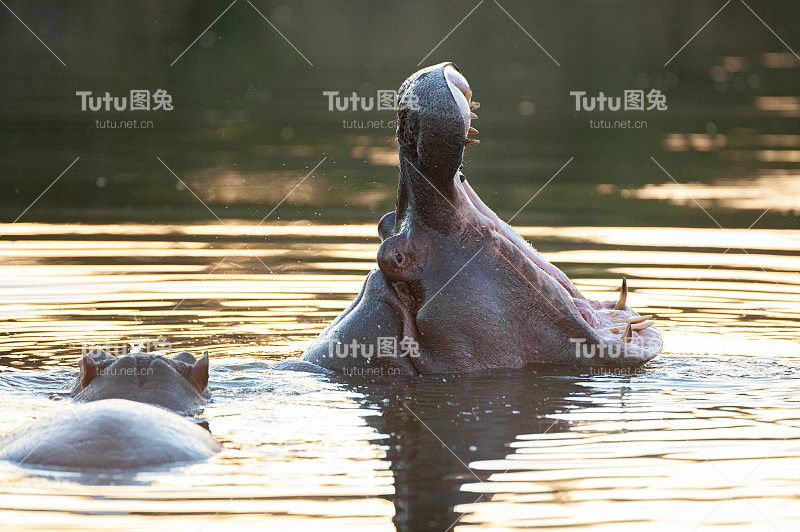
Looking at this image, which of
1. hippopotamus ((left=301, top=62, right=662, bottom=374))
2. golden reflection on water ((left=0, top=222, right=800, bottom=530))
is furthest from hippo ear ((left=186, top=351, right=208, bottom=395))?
hippopotamus ((left=301, top=62, right=662, bottom=374))

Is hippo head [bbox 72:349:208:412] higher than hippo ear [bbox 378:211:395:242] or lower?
lower

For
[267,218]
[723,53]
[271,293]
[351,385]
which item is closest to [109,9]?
[723,53]

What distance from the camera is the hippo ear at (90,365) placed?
5.88 meters

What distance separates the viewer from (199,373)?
6051 mm

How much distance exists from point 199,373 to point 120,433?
1.11 metres

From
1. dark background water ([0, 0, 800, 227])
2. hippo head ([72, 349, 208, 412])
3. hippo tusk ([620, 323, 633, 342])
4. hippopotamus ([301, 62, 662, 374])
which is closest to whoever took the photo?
hippo head ([72, 349, 208, 412])

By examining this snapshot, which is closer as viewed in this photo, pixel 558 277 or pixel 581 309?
pixel 581 309

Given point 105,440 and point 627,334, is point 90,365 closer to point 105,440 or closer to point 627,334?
point 105,440

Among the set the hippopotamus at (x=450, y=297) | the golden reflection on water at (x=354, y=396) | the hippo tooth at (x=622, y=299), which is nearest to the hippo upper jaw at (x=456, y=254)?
the hippopotamus at (x=450, y=297)

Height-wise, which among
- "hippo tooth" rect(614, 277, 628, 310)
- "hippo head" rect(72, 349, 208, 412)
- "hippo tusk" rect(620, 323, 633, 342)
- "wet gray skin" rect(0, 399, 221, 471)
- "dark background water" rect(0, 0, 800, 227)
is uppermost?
"dark background water" rect(0, 0, 800, 227)

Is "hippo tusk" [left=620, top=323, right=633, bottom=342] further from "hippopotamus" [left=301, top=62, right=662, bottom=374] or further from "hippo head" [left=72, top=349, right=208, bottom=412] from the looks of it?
"hippo head" [left=72, top=349, right=208, bottom=412]

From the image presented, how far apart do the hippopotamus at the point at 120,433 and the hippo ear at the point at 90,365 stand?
128mm

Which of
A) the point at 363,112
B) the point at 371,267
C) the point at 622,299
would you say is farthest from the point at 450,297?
the point at 363,112

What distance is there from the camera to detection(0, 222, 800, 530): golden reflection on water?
4949 mm
